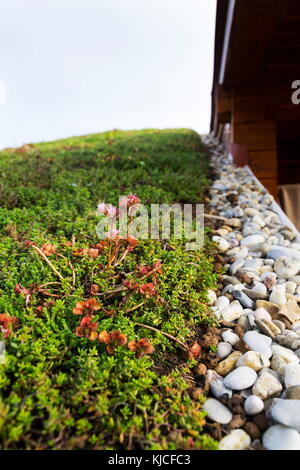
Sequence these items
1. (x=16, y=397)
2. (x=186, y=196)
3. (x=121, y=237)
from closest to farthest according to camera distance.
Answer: (x=16, y=397) < (x=121, y=237) < (x=186, y=196)

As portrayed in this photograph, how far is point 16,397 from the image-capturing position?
120 centimetres

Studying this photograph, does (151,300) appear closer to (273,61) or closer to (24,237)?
(24,237)

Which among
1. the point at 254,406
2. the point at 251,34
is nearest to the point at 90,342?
the point at 254,406

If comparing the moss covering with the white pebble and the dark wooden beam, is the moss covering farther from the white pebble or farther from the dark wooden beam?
the dark wooden beam

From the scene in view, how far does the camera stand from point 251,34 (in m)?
3.72

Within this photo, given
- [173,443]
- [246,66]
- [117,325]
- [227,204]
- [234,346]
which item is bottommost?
A: [173,443]

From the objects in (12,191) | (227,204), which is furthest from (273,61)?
(12,191)

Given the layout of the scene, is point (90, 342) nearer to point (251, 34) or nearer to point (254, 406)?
point (254, 406)

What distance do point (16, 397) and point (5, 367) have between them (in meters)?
0.18

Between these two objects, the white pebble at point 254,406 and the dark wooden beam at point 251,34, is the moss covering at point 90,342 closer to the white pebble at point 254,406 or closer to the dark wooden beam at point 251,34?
the white pebble at point 254,406

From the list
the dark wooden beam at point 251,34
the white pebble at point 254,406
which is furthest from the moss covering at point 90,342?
the dark wooden beam at point 251,34

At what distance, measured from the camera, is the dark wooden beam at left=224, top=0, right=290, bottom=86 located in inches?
129

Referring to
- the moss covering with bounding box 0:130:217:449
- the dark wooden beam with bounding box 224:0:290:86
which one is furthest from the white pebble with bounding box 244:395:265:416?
the dark wooden beam with bounding box 224:0:290:86

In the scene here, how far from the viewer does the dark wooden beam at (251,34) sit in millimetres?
3273
